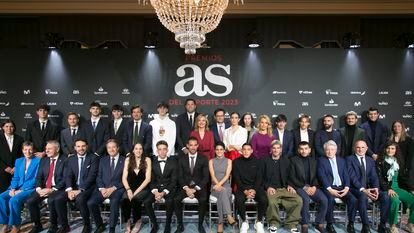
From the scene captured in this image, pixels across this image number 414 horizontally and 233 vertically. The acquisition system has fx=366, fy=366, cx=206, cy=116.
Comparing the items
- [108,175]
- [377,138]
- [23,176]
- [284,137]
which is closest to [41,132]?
[23,176]

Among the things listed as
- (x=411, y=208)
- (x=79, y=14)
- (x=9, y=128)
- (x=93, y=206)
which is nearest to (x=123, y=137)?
(x=93, y=206)

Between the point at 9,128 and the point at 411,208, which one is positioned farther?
the point at 9,128

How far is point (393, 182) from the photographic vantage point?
5.18 meters

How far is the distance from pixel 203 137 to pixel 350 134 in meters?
2.46

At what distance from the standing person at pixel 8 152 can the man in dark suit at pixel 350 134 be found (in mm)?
5146

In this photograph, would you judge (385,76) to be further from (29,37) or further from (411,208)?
(29,37)

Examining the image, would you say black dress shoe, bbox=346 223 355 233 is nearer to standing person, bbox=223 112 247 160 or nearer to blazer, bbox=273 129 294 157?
blazer, bbox=273 129 294 157

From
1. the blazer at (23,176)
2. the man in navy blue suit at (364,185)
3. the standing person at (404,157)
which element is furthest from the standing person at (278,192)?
the blazer at (23,176)

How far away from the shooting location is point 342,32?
7.46 m

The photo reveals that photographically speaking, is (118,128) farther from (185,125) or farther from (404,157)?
(404,157)

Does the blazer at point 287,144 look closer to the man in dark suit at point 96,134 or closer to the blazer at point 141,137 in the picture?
the blazer at point 141,137

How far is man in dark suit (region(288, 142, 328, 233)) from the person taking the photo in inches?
191

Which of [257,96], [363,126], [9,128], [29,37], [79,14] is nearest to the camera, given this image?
[9,128]

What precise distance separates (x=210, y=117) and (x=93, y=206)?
8.67ft
